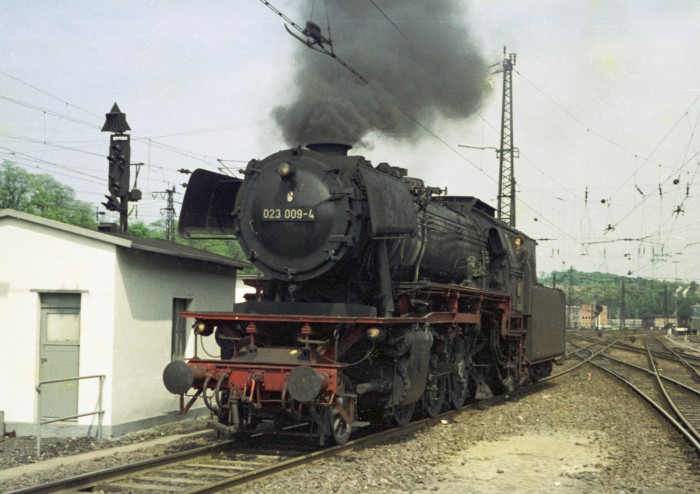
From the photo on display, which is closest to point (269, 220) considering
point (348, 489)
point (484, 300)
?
point (348, 489)

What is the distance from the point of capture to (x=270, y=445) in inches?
393

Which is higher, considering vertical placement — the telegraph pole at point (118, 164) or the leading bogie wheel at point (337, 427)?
the telegraph pole at point (118, 164)

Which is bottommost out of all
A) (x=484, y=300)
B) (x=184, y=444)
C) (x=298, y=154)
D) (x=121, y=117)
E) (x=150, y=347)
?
(x=184, y=444)

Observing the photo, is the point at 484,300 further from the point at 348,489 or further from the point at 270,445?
the point at 348,489

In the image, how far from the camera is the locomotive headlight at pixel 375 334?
9.27 meters

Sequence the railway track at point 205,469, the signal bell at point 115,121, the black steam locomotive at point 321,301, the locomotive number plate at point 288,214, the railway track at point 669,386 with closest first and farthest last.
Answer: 1. the railway track at point 205,469
2. the black steam locomotive at point 321,301
3. the locomotive number plate at point 288,214
4. the railway track at point 669,386
5. the signal bell at point 115,121

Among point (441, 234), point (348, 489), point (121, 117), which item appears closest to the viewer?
point (348, 489)

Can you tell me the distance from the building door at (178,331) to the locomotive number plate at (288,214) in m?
3.65

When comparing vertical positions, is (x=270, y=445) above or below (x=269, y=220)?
below

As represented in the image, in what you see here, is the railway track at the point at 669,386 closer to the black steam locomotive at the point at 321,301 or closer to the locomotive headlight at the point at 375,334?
the black steam locomotive at the point at 321,301

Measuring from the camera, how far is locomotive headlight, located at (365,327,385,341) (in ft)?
30.4

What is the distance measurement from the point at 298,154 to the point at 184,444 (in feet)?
13.1

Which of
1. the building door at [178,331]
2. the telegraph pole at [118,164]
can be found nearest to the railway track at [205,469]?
the building door at [178,331]

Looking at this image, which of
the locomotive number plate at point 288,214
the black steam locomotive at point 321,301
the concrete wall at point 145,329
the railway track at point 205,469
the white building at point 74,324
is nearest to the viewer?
the railway track at point 205,469
